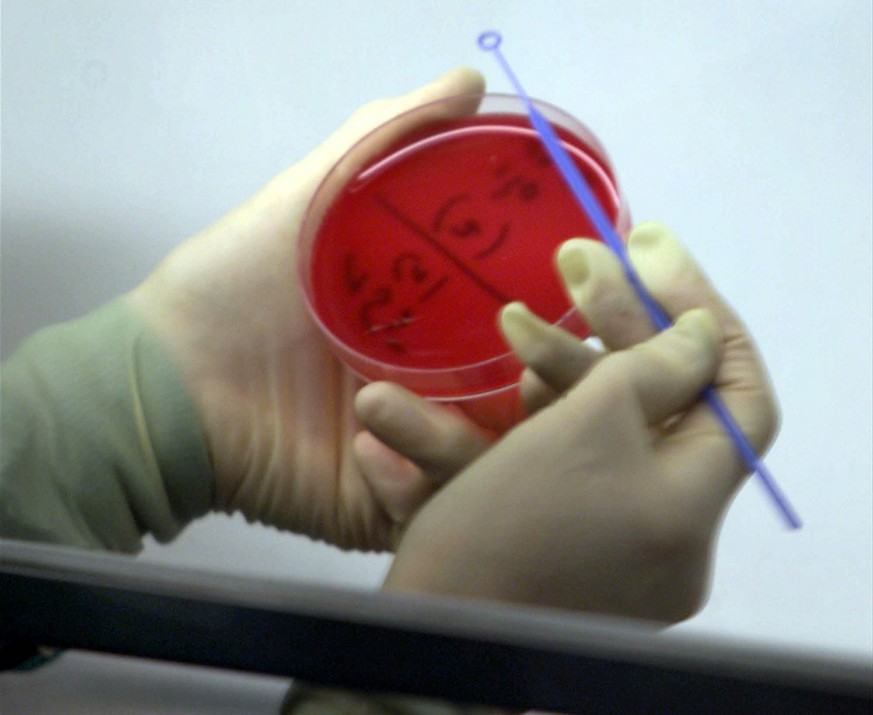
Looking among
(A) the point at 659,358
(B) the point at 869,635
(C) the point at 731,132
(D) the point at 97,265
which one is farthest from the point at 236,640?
(C) the point at 731,132

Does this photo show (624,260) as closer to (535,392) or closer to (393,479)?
(535,392)

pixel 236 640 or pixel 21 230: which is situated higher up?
pixel 21 230

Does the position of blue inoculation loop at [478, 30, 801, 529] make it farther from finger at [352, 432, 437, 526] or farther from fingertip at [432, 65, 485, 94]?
finger at [352, 432, 437, 526]

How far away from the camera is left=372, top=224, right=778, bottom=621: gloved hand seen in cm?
55

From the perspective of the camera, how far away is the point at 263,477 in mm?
812

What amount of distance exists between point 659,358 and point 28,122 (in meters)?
0.77

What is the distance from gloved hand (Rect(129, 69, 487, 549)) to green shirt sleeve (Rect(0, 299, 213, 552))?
0.02 meters

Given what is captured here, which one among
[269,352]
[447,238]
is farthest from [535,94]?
[269,352]

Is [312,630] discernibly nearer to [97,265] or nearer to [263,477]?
[263,477]

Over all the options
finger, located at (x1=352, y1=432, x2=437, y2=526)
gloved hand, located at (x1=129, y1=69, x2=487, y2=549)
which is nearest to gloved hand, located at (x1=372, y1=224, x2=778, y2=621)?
finger, located at (x1=352, y1=432, x2=437, y2=526)

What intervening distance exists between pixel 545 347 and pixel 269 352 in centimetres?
30

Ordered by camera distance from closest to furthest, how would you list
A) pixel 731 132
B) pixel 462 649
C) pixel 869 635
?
1. pixel 462 649
2. pixel 869 635
3. pixel 731 132

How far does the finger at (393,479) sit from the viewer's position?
709mm

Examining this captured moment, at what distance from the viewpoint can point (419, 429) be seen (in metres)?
0.64
